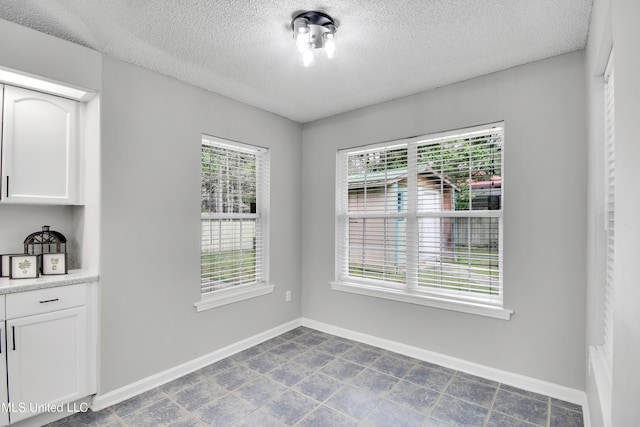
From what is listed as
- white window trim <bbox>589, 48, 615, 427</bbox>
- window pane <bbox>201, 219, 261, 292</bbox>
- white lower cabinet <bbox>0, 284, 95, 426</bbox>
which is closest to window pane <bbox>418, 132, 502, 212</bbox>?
white window trim <bbox>589, 48, 615, 427</bbox>

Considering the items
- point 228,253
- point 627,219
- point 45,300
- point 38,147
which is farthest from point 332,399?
point 38,147

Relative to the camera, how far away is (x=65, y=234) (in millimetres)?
2529

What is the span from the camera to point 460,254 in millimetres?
2916

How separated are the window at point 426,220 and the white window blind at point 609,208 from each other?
0.94 meters

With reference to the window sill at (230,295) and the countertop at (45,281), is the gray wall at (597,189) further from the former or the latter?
the countertop at (45,281)

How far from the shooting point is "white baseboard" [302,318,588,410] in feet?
7.79

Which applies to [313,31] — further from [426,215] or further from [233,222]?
[233,222]

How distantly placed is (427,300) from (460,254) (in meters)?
0.54

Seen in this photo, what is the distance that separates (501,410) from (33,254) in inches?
135

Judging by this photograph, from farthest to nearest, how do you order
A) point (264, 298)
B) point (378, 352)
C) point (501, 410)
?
1. point (264, 298)
2. point (378, 352)
3. point (501, 410)

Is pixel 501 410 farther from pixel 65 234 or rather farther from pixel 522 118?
pixel 65 234

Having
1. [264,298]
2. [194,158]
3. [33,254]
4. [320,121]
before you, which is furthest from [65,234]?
[320,121]

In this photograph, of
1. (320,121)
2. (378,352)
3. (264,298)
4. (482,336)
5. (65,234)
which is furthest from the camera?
(320,121)

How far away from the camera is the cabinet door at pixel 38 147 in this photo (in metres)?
2.11
